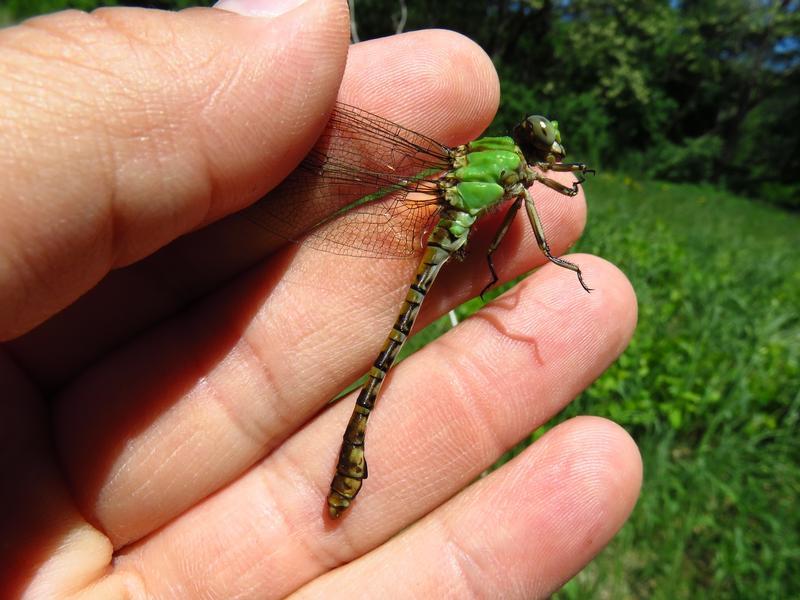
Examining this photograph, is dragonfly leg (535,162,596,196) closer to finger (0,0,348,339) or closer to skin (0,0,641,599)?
skin (0,0,641,599)

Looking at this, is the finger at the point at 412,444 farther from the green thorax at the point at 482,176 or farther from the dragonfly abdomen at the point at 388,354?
the green thorax at the point at 482,176

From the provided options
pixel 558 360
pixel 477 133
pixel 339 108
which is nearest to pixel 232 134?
pixel 339 108

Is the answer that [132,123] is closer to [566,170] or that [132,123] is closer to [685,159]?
[566,170]

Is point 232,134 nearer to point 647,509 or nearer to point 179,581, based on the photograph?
point 179,581

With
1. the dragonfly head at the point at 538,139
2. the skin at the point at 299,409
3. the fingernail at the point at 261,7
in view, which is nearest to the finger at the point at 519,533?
the skin at the point at 299,409

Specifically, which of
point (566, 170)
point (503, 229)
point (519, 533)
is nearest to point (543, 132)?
point (566, 170)

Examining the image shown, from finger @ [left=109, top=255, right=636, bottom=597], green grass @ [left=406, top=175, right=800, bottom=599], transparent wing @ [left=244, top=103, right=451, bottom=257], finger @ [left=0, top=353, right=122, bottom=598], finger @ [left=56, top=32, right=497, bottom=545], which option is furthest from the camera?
green grass @ [left=406, top=175, right=800, bottom=599]

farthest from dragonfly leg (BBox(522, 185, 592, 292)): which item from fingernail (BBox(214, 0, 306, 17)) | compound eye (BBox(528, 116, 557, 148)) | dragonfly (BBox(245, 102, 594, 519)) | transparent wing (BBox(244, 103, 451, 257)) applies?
fingernail (BBox(214, 0, 306, 17))
